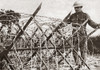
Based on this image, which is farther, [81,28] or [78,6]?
[78,6]

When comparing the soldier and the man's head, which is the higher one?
the man's head

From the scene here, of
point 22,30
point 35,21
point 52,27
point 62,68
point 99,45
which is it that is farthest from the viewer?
point 99,45

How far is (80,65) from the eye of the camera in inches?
443

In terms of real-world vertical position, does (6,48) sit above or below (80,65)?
above

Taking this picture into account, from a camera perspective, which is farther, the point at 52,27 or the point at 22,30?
the point at 52,27

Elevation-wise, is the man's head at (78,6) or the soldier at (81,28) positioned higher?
the man's head at (78,6)

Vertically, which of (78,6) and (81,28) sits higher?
(78,6)

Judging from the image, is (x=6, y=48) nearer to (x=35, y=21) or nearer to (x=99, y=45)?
(x=35, y=21)

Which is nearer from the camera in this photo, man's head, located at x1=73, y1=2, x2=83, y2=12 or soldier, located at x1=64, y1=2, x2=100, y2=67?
soldier, located at x1=64, y1=2, x2=100, y2=67

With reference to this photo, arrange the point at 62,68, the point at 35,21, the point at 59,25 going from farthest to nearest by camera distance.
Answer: the point at 62,68
the point at 59,25
the point at 35,21

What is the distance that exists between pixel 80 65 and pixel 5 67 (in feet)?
9.37

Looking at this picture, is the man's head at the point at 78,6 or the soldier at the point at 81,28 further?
the man's head at the point at 78,6

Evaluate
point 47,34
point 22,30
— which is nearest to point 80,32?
point 47,34

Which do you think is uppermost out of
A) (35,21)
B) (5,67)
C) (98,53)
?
(35,21)
